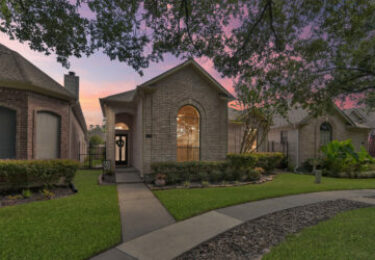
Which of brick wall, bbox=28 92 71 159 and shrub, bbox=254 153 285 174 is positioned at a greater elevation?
brick wall, bbox=28 92 71 159

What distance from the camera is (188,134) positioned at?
11.5 meters

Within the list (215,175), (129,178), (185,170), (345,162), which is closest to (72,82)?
(129,178)

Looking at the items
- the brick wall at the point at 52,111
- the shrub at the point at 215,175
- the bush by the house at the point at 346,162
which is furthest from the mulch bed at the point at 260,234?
the brick wall at the point at 52,111

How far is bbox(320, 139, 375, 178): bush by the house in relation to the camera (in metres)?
12.7

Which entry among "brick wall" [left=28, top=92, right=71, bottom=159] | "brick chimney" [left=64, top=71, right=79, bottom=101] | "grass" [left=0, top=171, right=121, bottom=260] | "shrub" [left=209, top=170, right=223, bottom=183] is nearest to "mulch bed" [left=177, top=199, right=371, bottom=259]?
"grass" [left=0, top=171, right=121, bottom=260]

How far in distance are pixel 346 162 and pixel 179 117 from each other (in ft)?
40.9

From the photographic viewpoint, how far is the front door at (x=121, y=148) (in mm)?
15000

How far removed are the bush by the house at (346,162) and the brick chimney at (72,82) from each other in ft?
72.9

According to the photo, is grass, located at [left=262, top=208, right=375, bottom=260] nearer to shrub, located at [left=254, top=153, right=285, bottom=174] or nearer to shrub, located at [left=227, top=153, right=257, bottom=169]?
shrub, located at [left=227, top=153, right=257, bottom=169]

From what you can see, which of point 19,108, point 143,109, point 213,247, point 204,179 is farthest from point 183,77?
point 213,247

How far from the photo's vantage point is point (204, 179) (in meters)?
9.77

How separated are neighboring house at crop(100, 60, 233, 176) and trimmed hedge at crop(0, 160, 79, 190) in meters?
3.81

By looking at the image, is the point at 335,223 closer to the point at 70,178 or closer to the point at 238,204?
the point at 238,204

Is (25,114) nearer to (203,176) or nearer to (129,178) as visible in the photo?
(129,178)
